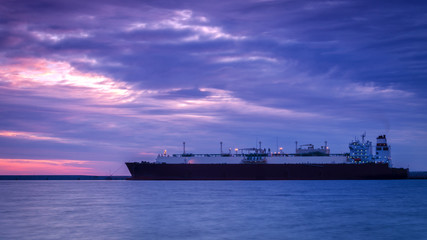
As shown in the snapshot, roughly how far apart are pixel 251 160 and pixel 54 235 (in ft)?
209

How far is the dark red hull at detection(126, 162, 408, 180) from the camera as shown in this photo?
3233 inches

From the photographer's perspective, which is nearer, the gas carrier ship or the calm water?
the calm water

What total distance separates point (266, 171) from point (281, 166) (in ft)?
9.50

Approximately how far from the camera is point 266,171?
8375 cm

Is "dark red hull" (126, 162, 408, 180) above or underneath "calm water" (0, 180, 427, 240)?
above

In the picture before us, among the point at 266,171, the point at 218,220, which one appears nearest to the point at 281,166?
the point at 266,171

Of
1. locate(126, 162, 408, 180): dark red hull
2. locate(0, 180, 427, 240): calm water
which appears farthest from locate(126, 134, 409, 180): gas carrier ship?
locate(0, 180, 427, 240): calm water

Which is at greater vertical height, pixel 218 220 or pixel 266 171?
pixel 266 171

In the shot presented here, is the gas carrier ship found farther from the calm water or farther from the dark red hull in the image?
the calm water

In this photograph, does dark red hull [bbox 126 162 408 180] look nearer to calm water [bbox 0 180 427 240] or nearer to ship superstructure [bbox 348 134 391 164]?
ship superstructure [bbox 348 134 391 164]

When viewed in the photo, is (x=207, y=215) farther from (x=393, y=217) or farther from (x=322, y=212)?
(x=393, y=217)

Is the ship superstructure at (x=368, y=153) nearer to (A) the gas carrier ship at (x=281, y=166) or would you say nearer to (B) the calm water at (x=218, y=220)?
(A) the gas carrier ship at (x=281, y=166)

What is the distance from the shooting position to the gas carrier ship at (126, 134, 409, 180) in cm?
8262

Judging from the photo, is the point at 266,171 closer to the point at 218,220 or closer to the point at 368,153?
the point at 368,153
